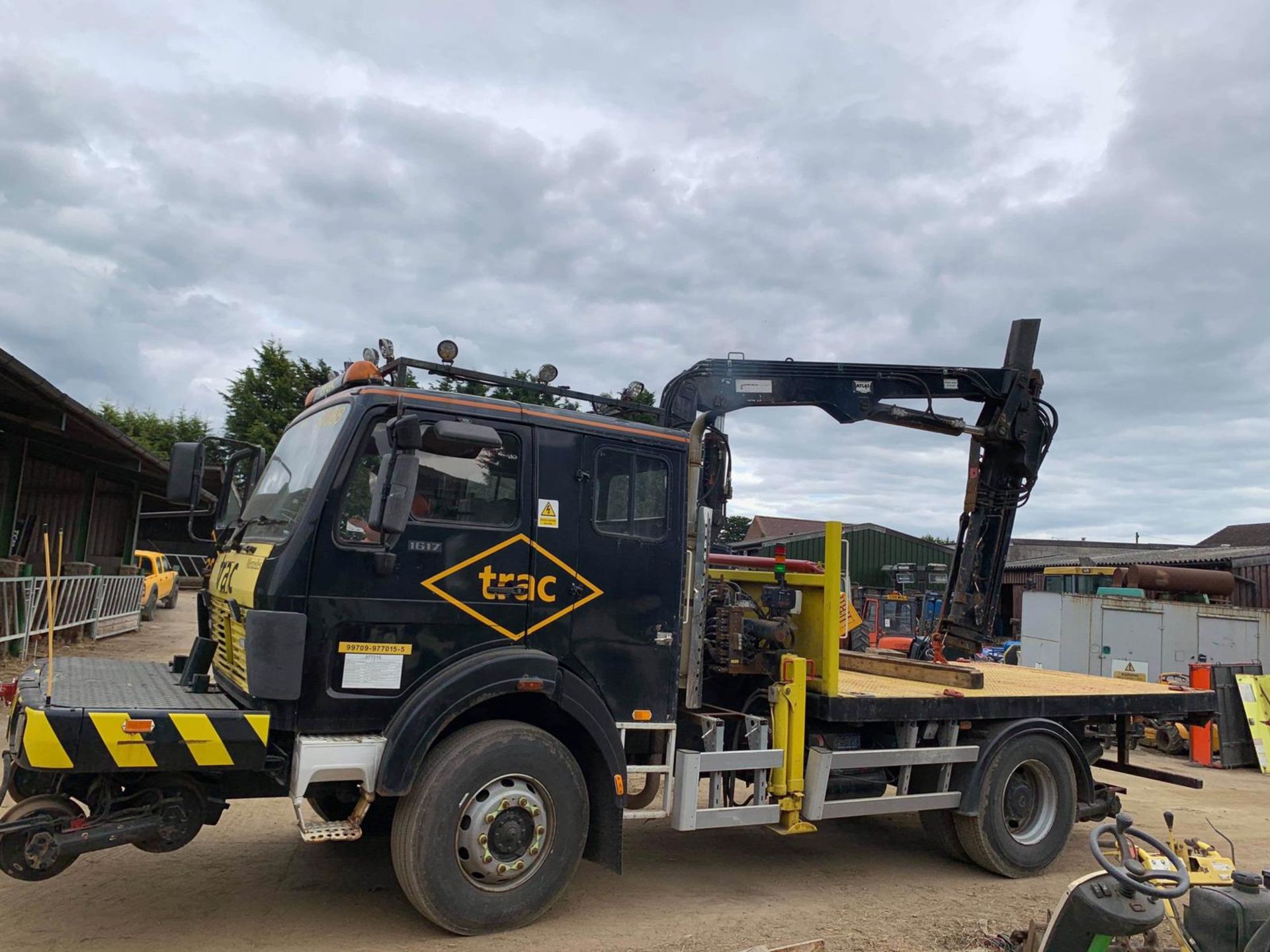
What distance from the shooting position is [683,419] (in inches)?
292

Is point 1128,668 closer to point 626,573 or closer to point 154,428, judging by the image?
point 626,573

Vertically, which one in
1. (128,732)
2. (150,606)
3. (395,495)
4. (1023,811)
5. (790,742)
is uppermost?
(395,495)

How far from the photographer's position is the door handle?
4.87m

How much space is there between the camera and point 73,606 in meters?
14.6

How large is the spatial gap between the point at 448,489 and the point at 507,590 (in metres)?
0.63

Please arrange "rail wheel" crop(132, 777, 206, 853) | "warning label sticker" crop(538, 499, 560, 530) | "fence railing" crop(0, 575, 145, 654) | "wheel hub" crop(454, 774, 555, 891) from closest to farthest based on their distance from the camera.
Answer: "rail wheel" crop(132, 777, 206, 853) → "wheel hub" crop(454, 774, 555, 891) → "warning label sticker" crop(538, 499, 560, 530) → "fence railing" crop(0, 575, 145, 654)

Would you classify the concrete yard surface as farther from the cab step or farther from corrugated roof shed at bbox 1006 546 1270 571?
corrugated roof shed at bbox 1006 546 1270 571

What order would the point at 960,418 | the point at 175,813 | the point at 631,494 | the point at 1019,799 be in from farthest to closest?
the point at 960,418 < the point at 1019,799 < the point at 631,494 < the point at 175,813

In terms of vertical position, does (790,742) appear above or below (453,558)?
Result: below

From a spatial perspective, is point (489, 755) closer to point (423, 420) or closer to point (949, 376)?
point (423, 420)

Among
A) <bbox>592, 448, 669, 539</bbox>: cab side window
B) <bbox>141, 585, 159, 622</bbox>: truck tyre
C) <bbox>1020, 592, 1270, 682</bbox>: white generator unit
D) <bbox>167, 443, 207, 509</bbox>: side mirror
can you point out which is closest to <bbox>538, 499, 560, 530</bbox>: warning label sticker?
<bbox>592, 448, 669, 539</bbox>: cab side window

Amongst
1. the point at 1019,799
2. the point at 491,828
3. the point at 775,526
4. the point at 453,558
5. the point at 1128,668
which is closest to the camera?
the point at 491,828

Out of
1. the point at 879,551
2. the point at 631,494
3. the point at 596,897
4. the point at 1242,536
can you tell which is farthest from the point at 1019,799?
the point at 1242,536

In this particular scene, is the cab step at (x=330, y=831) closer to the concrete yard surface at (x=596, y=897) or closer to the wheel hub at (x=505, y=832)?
the wheel hub at (x=505, y=832)
